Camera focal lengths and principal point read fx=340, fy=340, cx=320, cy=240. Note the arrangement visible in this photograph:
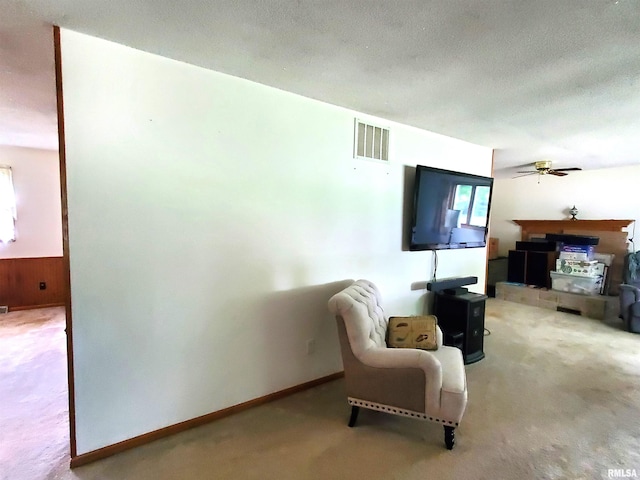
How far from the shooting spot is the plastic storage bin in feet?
17.7

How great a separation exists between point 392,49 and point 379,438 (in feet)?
7.67

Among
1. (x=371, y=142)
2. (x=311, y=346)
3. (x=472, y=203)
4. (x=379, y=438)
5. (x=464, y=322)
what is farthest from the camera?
(x=472, y=203)

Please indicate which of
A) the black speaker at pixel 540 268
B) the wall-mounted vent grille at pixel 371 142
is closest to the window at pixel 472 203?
the wall-mounted vent grille at pixel 371 142

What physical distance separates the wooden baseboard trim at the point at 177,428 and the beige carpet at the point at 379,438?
0.05 m

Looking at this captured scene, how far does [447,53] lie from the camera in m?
1.91

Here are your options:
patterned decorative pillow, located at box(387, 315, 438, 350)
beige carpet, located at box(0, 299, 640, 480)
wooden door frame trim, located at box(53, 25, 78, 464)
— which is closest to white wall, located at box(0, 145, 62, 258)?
beige carpet, located at box(0, 299, 640, 480)

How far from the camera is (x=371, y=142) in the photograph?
313cm

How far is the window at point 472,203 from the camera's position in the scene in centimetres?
368

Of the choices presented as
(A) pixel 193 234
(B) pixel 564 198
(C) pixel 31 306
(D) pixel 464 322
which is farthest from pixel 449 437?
(C) pixel 31 306

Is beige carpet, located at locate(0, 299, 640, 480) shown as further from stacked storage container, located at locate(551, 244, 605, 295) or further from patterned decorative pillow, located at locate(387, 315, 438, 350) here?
stacked storage container, located at locate(551, 244, 605, 295)

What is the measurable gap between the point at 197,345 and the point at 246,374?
45cm

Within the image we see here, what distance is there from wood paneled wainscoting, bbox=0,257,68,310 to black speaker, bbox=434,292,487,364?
17.2ft

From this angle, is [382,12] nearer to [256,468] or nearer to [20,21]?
[20,21]

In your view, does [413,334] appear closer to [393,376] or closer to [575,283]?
[393,376]
